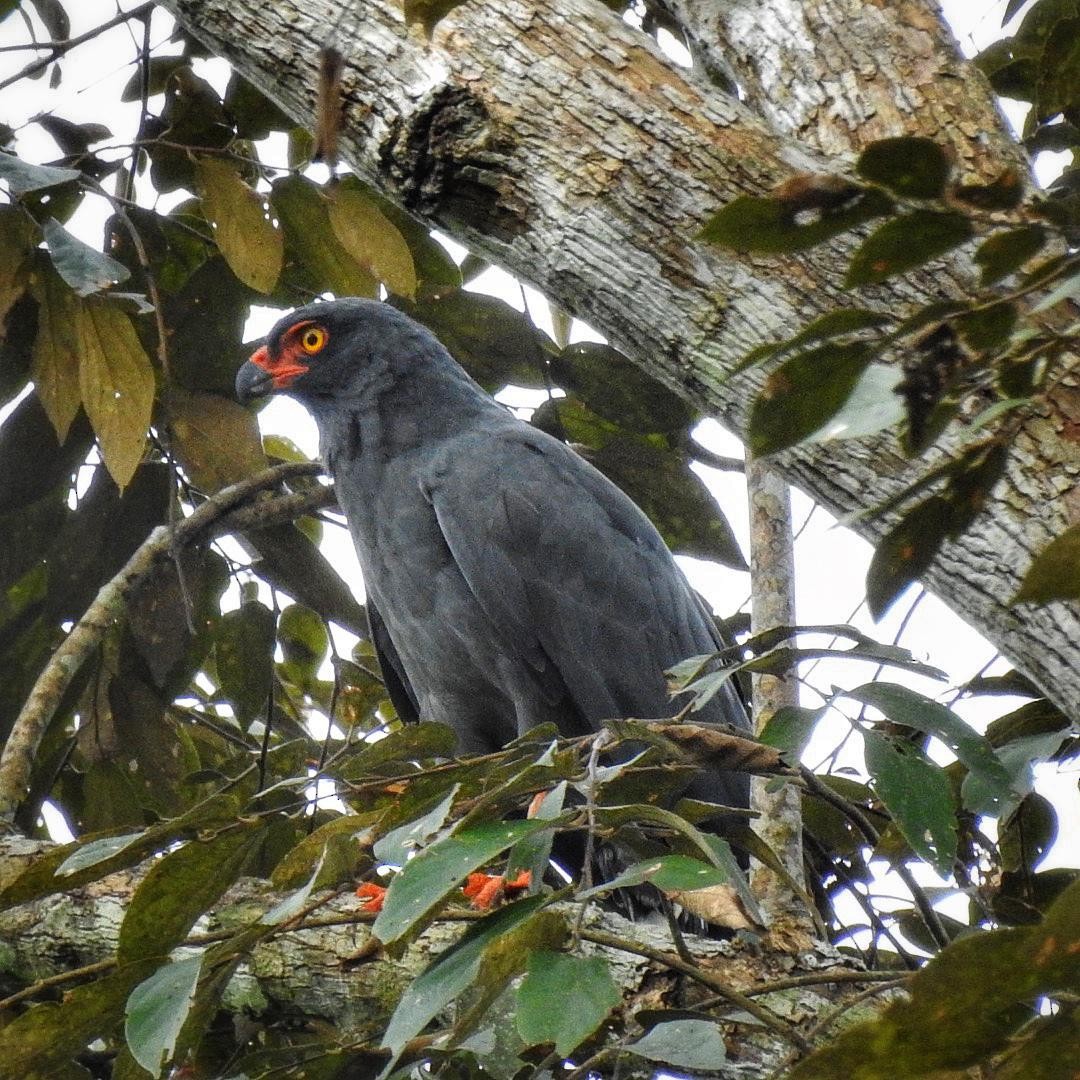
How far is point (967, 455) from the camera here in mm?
1422

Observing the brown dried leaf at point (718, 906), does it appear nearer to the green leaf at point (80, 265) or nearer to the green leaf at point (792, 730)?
the green leaf at point (792, 730)

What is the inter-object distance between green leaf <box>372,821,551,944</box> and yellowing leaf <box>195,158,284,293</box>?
267cm

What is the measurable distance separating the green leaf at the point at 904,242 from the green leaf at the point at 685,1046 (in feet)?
3.34

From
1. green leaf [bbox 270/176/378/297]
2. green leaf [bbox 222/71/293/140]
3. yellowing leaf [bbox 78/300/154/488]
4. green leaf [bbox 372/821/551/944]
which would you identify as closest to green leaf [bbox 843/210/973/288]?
green leaf [bbox 372/821/551/944]

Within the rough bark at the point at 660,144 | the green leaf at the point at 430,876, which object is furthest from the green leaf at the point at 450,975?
the rough bark at the point at 660,144

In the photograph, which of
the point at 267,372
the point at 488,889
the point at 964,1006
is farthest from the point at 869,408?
the point at 267,372

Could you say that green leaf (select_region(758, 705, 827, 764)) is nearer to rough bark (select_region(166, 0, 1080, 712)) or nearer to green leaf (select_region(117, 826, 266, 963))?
rough bark (select_region(166, 0, 1080, 712))

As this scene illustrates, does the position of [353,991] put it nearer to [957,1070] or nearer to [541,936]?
[541,936]

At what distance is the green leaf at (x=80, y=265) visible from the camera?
303 cm

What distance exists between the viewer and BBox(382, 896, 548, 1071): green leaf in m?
1.39

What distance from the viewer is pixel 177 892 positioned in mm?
1771

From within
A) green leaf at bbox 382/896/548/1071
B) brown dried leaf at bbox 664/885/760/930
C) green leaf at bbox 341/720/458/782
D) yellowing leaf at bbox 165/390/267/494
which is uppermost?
yellowing leaf at bbox 165/390/267/494

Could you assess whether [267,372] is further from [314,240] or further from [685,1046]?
[685,1046]

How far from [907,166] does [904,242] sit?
3.0 inches
